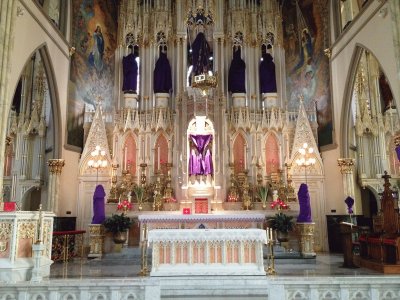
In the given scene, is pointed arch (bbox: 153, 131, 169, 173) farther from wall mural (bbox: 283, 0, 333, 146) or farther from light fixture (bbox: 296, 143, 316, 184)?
wall mural (bbox: 283, 0, 333, 146)

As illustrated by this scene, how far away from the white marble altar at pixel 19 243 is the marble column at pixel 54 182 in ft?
20.6

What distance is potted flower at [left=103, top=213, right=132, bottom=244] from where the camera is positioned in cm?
1419

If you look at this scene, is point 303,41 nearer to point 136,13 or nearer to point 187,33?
point 187,33

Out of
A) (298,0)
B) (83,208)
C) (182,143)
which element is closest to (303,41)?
(298,0)

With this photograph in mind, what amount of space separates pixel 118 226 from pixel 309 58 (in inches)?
480

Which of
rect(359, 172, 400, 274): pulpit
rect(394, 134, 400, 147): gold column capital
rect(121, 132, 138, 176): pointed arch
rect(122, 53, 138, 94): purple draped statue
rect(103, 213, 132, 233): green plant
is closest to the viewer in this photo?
rect(359, 172, 400, 274): pulpit

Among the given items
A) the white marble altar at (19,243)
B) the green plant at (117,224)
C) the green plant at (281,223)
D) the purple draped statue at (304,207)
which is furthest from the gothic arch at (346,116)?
the white marble altar at (19,243)

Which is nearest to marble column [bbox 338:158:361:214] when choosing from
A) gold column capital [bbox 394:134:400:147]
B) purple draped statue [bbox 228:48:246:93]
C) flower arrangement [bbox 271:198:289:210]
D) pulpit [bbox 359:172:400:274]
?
gold column capital [bbox 394:134:400:147]

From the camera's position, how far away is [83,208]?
1730 centimetres

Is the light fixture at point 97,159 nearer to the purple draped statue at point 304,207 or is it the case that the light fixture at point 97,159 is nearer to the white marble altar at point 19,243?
the white marble altar at point 19,243

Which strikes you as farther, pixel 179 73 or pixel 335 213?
pixel 179 73

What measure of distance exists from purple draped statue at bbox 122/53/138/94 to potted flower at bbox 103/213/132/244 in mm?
7093

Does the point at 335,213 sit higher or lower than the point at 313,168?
lower

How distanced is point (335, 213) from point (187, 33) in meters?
11.2
